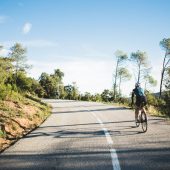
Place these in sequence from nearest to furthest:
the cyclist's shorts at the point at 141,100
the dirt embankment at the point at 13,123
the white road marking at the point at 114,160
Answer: the white road marking at the point at 114,160, the dirt embankment at the point at 13,123, the cyclist's shorts at the point at 141,100

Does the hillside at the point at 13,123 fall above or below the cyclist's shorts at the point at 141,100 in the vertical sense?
below

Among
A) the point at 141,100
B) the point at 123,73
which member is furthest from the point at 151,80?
the point at 141,100

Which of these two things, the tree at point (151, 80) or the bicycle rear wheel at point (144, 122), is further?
the tree at point (151, 80)

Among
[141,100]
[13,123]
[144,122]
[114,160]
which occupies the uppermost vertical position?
[141,100]

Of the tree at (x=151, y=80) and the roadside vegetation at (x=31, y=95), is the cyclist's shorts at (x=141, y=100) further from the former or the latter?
the tree at (x=151, y=80)

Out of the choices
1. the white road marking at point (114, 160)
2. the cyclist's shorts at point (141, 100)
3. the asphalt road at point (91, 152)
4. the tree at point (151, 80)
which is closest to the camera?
the white road marking at point (114, 160)

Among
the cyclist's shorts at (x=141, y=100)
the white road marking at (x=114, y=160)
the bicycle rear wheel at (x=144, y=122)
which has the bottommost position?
the white road marking at (x=114, y=160)

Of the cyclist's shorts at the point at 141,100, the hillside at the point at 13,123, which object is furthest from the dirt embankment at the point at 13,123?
the cyclist's shorts at the point at 141,100

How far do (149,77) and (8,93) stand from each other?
46.3 metres

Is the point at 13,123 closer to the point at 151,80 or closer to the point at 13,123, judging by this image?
the point at 13,123

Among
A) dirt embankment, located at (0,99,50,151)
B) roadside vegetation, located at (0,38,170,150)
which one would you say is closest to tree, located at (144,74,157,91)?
roadside vegetation, located at (0,38,170,150)

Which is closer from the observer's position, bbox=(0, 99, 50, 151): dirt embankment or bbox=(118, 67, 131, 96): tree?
bbox=(0, 99, 50, 151): dirt embankment

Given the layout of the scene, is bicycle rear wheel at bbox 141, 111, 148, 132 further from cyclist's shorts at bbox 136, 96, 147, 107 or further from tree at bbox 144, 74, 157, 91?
tree at bbox 144, 74, 157, 91

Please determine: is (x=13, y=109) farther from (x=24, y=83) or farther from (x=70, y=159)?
(x=24, y=83)
